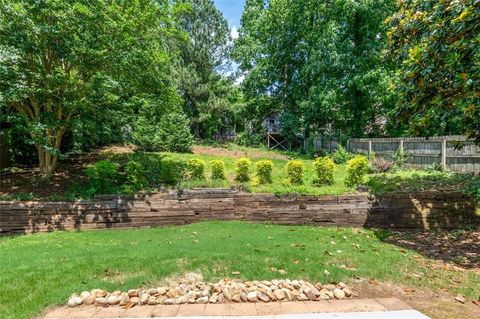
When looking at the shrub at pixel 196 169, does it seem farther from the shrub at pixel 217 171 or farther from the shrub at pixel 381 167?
the shrub at pixel 381 167

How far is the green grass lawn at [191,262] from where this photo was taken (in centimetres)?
374

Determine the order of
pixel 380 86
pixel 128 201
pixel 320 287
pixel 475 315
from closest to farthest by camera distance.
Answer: pixel 475 315
pixel 320 287
pixel 128 201
pixel 380 86

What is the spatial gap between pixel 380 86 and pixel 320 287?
45.6 ft

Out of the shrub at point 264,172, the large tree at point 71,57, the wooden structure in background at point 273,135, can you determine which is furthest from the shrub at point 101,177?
the wooden structure in background at point 273,135

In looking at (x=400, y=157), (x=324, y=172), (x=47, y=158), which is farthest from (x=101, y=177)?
(x=400, y=157)

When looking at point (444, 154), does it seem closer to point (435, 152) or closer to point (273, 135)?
point (435, 152)

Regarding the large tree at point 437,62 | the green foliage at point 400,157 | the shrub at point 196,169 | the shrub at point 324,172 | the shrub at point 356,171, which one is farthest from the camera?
the green foliage at point 400,157

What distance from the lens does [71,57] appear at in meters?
7.52

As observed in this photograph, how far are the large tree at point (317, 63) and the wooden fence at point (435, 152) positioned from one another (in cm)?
427

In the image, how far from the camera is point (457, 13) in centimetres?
463

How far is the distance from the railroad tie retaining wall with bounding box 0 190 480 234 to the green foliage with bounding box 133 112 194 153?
7.09 meters

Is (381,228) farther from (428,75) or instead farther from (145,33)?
(145,33)

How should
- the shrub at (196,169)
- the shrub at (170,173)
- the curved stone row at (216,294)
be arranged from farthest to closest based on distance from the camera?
the shrub at (196,169) < the shrub at (170,173) < the curved stone row at (216,294)

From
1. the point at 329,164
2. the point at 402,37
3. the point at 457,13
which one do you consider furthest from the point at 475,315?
the point at 329,164
